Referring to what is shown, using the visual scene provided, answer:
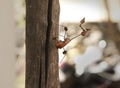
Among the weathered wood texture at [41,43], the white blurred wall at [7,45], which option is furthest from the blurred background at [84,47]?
the weathered wood texture at [41,43]

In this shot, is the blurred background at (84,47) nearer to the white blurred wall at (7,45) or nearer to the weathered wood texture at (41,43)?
the white blurred wall at (7,45)

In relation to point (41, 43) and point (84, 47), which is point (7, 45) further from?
point (41, 43)

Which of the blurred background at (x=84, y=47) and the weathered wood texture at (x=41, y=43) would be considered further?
the blurred background at (x=84, y=47)

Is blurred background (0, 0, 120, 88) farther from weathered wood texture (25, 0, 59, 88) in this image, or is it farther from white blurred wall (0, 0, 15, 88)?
weathered wood texture (25, 0, 59, 88)

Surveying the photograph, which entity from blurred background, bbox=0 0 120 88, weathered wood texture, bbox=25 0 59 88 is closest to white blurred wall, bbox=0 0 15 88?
blurred background, bbox=0 0 120 88

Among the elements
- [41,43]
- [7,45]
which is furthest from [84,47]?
[41,43]

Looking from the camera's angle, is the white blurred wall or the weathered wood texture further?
the white blurred wall
